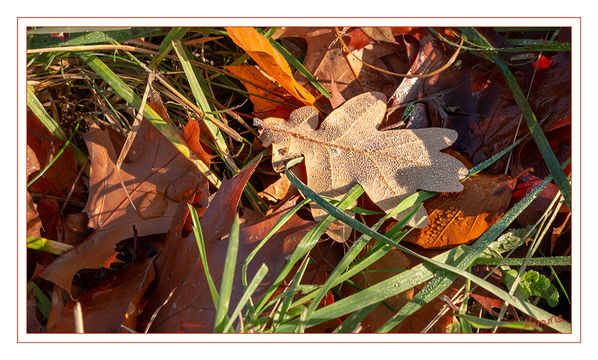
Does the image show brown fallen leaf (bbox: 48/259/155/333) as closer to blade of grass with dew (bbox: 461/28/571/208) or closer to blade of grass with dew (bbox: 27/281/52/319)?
blade of grass with dew (bbox: 27/281/52/319)

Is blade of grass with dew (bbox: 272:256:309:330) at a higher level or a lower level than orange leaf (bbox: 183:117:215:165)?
lower

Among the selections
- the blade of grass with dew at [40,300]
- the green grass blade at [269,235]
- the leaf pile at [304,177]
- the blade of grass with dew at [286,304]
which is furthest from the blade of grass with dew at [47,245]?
the blade of grass with dew at [286,304]

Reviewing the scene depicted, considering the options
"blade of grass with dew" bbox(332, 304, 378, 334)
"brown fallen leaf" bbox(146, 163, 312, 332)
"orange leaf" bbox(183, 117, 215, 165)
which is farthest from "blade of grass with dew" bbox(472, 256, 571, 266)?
"orange leaf" bbox(183, 117, 215, 165)

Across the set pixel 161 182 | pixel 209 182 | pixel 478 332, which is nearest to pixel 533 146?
pixel 478 332

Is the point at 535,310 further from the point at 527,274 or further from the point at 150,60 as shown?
the point at 150,60

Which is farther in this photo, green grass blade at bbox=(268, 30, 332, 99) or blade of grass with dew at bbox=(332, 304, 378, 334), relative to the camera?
green grass blade at bbox=(268, 30, 332, 99)

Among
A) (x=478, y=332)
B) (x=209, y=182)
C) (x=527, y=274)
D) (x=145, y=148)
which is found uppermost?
(x=145, y=148)

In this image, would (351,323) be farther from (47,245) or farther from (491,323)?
(47,245)
